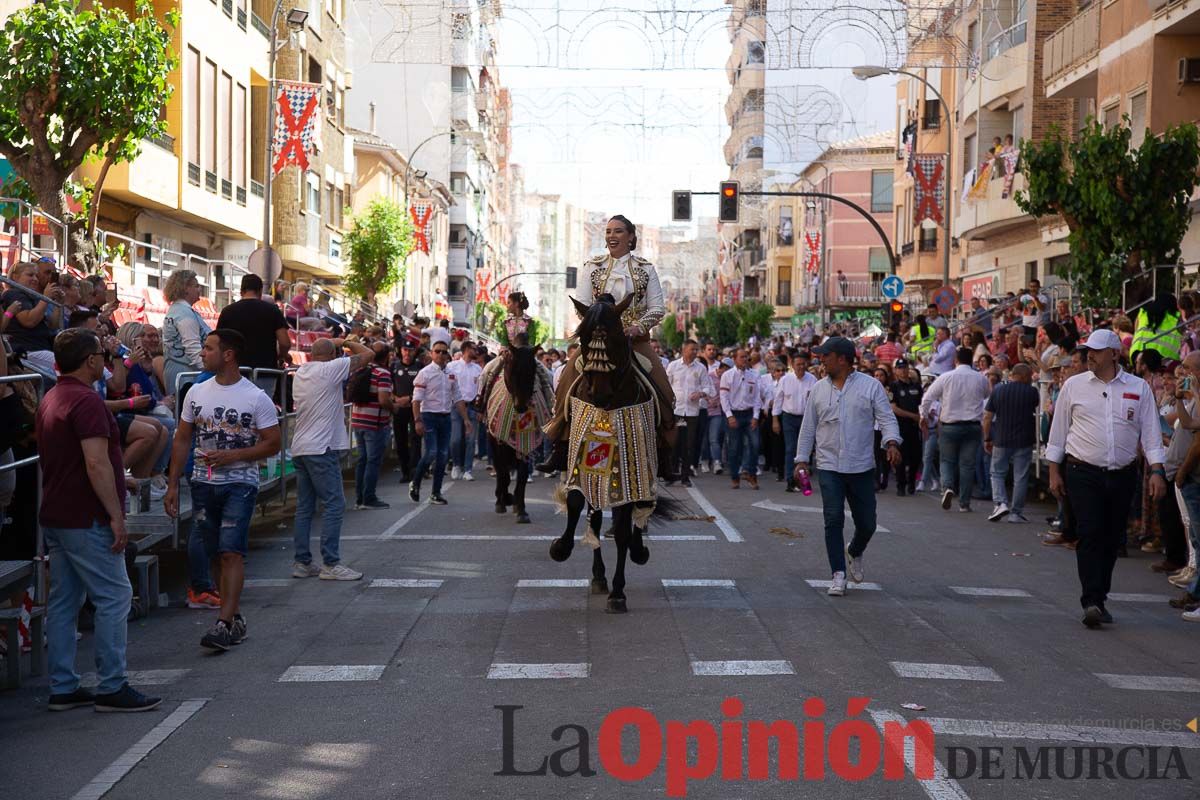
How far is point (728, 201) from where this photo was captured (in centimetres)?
3756

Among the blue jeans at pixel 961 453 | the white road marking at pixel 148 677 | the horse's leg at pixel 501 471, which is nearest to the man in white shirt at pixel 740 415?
the blue jeans at pixel 961 453

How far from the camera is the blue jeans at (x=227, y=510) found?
923cm

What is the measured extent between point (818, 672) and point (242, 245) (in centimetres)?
3206

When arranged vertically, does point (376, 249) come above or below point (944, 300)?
above

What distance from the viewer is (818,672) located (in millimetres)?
8219

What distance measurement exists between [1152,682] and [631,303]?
4.57 meters

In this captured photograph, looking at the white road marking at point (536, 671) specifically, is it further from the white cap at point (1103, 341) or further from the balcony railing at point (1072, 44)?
the balcony railing at point (1072, 44)

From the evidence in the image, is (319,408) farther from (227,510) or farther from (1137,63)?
(1137,63)

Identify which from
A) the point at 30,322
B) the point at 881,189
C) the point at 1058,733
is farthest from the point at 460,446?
the point at 881,189

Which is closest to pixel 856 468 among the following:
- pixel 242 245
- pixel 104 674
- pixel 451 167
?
pixel 104 674

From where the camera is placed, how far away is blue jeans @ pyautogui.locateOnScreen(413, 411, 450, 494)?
18.3 meters

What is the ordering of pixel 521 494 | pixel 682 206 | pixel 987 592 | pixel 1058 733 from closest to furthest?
pixel 1058 733
pixel 987 592
pixel 521 494
pixel 682 206

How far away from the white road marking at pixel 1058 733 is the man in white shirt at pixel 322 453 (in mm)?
6065

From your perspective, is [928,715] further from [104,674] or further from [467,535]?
[467,535]
